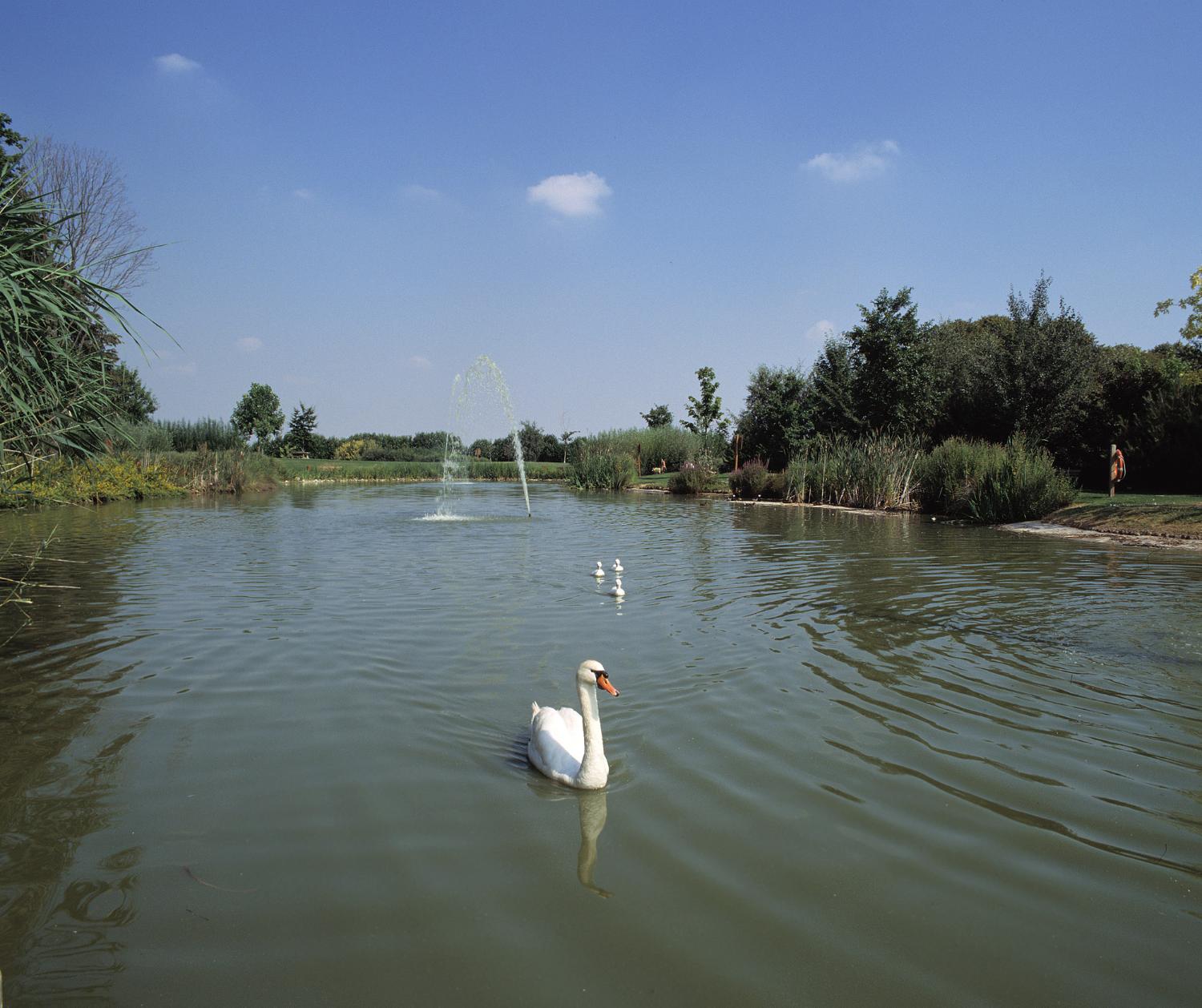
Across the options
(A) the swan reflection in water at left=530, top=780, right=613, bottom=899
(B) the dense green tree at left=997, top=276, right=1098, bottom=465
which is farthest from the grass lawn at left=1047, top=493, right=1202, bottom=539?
(A) the swan reflection in water at left=530, top=780, right=613, bottom=899

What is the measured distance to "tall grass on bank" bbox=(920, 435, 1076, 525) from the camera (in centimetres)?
1916

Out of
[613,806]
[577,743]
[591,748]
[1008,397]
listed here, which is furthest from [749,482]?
[613,806]

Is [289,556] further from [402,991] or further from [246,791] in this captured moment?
[402,991]

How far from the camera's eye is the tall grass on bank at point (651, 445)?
4388 cm

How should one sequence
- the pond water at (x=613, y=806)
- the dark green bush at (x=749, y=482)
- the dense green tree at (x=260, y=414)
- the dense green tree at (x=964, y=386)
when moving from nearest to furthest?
the pond water at (x=613, y=806) < the dense green tree at (x=964, y=386) < the dark green bush at (x=749, y=482) < the dense green tree at (x=260, y=414)

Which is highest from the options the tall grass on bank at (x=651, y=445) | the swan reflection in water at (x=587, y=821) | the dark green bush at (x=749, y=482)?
the tall grass on bank at (x=651, y=445)

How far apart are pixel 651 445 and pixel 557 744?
4239 centimetres

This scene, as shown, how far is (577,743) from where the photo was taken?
15.0ft

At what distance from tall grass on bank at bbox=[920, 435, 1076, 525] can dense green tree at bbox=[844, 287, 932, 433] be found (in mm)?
8837

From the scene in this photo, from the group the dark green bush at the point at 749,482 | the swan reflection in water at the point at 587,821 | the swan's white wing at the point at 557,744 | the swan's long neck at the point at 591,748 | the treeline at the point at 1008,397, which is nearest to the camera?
the swan reflection in water at the point at 587,821

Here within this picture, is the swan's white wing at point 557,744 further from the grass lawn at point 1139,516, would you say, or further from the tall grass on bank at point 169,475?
the tall grass on bank at point 169,475

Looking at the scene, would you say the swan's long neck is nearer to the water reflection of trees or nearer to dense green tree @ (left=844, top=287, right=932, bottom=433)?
the water reflection of trees

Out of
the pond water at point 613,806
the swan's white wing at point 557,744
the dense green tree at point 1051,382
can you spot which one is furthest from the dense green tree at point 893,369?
the swan's white wing at point 557,744

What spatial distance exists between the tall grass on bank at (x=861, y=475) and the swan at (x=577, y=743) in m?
21.9
